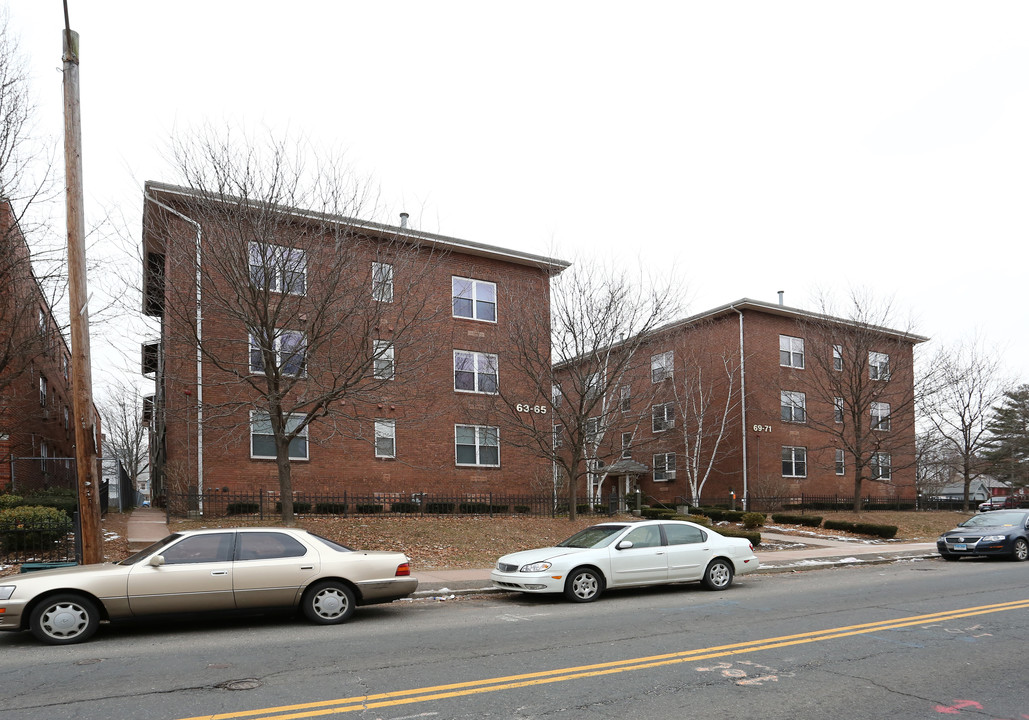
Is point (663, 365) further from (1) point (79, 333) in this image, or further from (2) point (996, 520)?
(1) point (79, 333)

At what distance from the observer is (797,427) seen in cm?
3753

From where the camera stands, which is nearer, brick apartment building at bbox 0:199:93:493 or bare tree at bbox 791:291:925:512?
brick apartment building at bbox 0:199:93:493

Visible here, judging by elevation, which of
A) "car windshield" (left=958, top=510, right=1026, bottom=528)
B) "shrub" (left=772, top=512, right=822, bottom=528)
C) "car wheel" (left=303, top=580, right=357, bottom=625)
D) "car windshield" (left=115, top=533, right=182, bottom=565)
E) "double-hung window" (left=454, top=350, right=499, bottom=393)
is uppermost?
"double-hung window" (left=454, top=350, right=499, bottom=393)

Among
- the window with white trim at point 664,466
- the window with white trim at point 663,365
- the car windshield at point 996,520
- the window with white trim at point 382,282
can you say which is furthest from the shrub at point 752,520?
the window with white trim at point 382,282

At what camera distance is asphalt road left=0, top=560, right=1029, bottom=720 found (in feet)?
20.0

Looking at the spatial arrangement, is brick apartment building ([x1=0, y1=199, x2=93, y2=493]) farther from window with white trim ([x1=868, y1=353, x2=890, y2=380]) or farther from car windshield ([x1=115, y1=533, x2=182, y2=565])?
window with white trim ([x1=868, y1=353, x2=890, y2=380])

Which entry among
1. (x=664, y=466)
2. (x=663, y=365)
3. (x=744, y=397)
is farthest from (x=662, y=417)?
(x=744, y=397)

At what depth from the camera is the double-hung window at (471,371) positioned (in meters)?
27.9

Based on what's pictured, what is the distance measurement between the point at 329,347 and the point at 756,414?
24190 millimetres

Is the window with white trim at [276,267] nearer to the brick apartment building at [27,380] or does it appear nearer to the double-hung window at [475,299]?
the brick apartment building at [27,380]

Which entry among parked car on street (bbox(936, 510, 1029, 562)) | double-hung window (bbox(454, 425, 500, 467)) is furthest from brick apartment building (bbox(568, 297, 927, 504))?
parked car on street (bbox(936, 510, 1029, 562))

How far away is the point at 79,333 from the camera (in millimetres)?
11336

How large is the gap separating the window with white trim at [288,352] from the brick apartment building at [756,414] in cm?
1761

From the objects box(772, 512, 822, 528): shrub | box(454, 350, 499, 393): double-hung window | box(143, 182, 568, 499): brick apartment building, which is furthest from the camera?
box(454, 350, 499, 393): double-hung window
